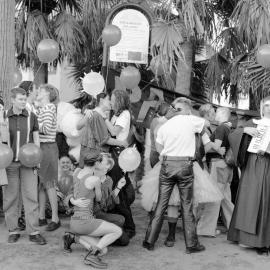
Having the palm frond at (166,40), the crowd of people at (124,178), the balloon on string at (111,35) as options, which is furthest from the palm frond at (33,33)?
the crowd of people at (124,178)

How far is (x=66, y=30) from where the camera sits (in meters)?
8.12

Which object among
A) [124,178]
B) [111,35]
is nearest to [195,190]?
[124,178]

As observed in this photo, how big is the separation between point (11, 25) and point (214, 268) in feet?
12.2

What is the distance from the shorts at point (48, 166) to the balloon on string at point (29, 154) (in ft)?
2.29

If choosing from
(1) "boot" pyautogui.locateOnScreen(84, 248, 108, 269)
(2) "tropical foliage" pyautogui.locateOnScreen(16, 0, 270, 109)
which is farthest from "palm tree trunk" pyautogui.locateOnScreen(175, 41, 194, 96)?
(1) "boot" pyautogui.locateOnScreen(84, 248, 108, 269)

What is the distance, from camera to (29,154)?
4.62 meters

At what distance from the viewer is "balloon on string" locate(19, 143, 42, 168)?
4.62 meters

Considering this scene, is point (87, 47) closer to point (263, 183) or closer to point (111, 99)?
point (111, 99)

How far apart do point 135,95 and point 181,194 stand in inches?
109

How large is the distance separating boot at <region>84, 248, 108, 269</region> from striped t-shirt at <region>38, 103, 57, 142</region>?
153 centimetres

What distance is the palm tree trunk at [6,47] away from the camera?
594 centimetres

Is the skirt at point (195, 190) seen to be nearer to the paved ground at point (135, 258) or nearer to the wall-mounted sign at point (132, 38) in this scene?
the paved ground at point (135, 258)

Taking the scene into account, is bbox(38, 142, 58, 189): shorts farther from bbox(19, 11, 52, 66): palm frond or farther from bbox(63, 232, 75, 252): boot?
bbox(19, 11, 52, 66): palm frond

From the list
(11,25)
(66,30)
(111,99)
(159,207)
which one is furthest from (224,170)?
(66,30)
